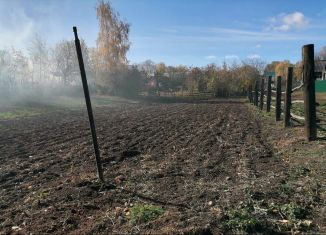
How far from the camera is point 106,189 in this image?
642 centimetres

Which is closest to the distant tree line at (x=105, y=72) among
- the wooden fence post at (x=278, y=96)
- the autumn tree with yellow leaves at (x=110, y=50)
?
the autumn tree with yellow leaves at (x=110, y=50)

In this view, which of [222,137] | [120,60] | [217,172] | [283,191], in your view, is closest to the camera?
[283,191]

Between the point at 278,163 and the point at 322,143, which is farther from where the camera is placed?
the point at 322,143

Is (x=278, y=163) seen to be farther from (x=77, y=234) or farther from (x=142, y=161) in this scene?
(x=77, y=234)

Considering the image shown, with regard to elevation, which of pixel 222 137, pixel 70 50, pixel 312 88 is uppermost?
pixel 70 50

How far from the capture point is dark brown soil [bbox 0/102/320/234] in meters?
4.75

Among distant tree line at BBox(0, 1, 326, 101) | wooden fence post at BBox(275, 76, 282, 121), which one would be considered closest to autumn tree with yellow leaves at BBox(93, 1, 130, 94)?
distant tree line at BBox(0, 1, 326, 101)

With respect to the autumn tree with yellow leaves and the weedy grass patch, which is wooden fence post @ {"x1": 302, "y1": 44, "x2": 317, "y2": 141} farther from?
the autumn tree with yellow leaves

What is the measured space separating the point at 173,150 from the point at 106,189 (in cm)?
389

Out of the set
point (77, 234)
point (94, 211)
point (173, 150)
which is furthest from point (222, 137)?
point (77, 234)

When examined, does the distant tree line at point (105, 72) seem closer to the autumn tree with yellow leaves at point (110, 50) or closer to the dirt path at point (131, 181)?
the autumn tree with yellow leaves at point (110, 50)

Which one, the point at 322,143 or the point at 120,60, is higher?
the point at 120,60

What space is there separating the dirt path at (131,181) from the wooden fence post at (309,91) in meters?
1.27

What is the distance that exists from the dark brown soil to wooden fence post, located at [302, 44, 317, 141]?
4.05 ft
